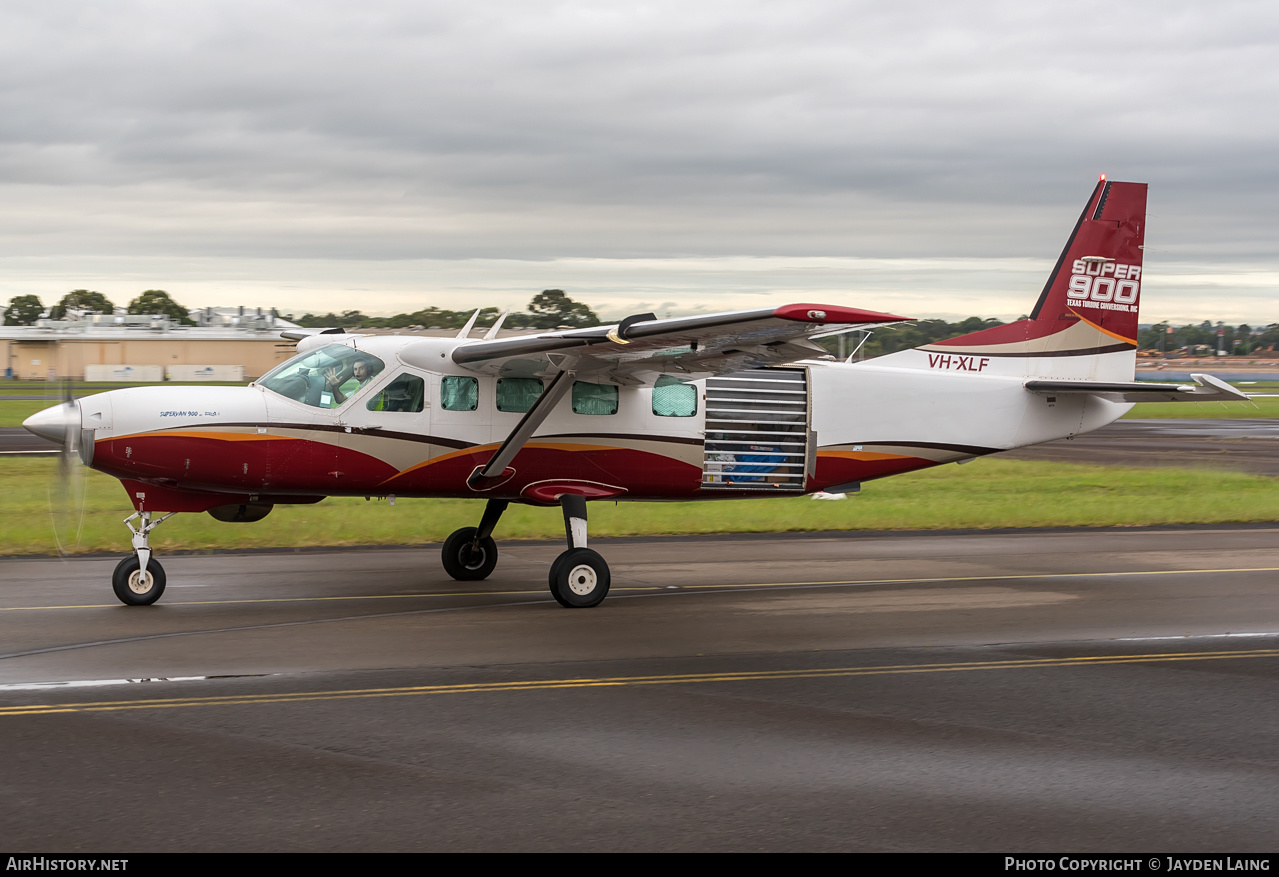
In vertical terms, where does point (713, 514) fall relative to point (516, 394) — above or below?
below

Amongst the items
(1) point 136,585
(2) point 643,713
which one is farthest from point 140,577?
(2) point 643,713

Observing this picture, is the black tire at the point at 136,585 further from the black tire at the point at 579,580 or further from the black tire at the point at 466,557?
the black tire at the point at 579,580

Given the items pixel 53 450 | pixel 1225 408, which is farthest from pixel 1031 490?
pixel 1225 408

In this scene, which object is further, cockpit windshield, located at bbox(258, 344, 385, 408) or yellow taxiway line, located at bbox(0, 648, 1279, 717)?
cockpit windshield, located at bbox(258, 344, 385, 408)

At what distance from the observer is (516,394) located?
12.7 m

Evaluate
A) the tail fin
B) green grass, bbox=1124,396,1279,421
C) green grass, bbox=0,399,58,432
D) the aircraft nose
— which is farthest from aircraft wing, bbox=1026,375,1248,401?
green grass, bbox=1124,396,1279,421

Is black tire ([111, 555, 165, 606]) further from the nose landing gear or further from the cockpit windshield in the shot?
the cockpit windshield

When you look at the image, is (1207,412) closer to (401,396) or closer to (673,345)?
(673,345)

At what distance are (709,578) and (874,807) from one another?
8.08 m

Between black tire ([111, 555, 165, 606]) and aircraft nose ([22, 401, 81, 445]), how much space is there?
4.75 feet

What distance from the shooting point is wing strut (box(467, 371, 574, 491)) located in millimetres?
12188

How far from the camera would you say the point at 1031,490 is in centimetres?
2517

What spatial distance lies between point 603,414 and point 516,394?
1.00 metres

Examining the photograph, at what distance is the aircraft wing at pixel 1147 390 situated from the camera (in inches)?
541
